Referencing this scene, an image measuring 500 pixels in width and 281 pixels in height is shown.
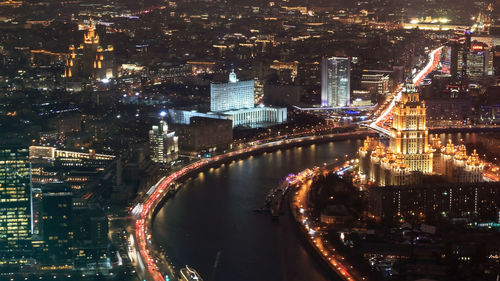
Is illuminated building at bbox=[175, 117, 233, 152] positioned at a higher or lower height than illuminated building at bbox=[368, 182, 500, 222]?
higher

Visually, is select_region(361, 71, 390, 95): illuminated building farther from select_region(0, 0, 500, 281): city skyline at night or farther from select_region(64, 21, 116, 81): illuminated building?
select_region(64, 21, 116, 81): illuminated building

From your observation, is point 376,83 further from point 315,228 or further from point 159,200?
point 315,228

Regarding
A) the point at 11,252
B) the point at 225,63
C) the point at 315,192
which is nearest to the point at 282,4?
the point at 225,63

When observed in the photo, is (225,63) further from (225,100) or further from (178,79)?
(225,100)

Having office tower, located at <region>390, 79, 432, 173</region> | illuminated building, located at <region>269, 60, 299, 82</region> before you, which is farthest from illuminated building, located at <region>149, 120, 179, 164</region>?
illuminated building, located at <region>269, 60, 299, 82</region>

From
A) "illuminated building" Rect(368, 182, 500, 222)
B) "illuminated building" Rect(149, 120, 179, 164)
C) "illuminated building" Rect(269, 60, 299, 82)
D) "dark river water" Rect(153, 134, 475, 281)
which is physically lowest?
"dark river water" Rect(153, 134, 475, 281)

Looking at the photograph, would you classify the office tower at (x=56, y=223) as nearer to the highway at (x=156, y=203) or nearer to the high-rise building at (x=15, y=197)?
the high-rise building at (x=15, y=197)
